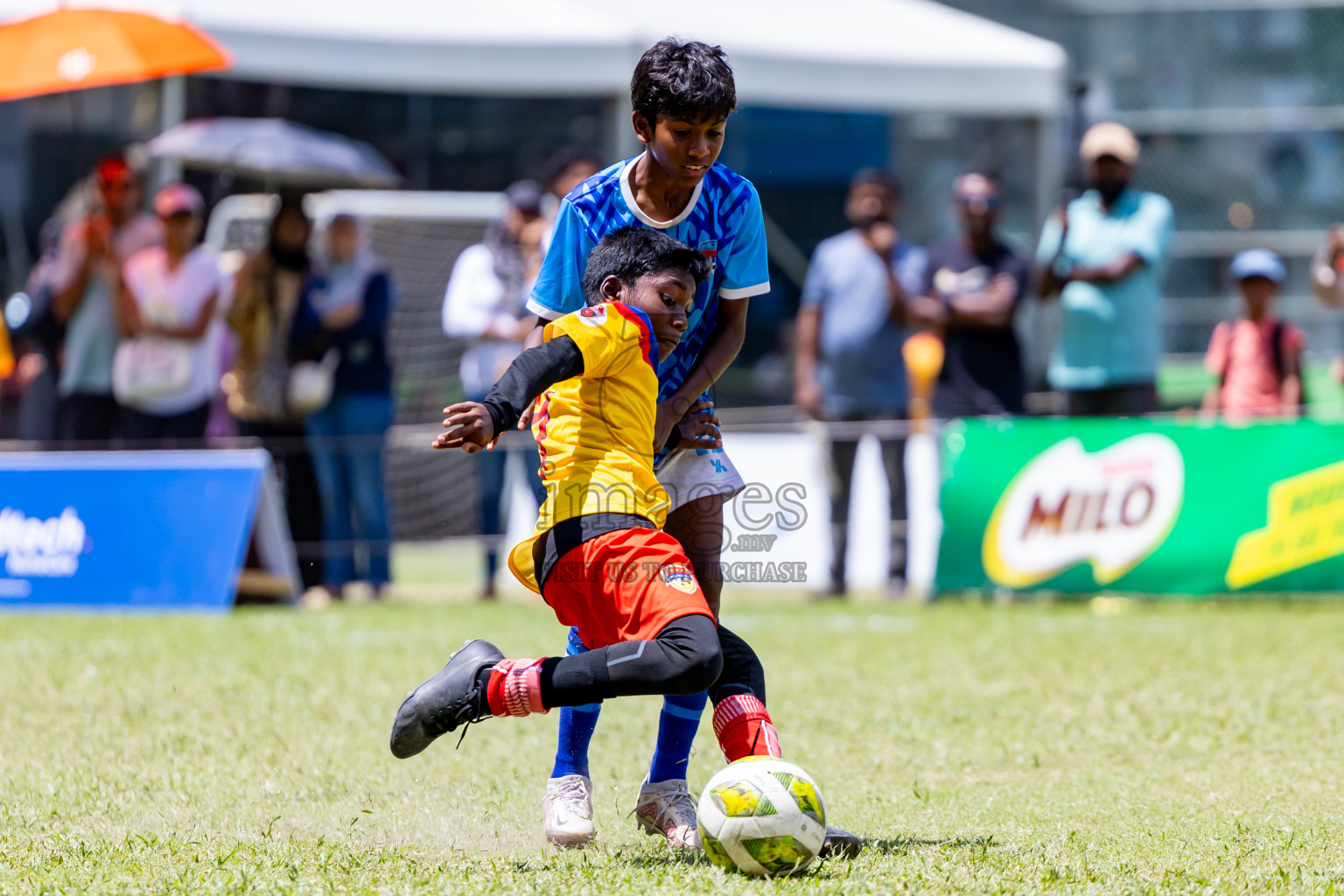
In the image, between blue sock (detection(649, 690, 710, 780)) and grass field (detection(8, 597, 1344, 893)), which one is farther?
blue sock (detection(649, 690, 710, 780))

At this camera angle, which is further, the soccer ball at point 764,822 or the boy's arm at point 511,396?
the soccer ball at point 764,822

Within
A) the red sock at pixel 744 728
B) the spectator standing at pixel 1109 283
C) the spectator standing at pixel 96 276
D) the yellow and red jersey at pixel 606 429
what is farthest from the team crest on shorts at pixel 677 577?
the spectator standing at pixel 96 276

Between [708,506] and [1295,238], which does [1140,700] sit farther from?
[1295,238]

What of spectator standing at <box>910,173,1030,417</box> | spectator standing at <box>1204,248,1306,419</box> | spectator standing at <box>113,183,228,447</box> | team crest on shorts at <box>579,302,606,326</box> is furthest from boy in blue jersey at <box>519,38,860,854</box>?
spectator standing at <box>1204,248,1306,419</box>

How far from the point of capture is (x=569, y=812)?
175 inches

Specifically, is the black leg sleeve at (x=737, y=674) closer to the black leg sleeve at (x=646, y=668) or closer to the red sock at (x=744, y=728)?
the red sock at (x=744, y=728)

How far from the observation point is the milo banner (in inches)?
415

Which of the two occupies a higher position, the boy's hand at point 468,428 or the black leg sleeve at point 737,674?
the boy's hand at point 468,428

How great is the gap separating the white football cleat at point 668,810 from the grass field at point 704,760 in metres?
0.08

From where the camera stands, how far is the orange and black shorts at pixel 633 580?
4.16 metres

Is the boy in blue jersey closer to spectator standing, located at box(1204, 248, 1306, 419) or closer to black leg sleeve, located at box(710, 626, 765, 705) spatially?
black leg sleeve, located at box(710, 626, 765, 705)

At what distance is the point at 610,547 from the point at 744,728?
0.59 metres

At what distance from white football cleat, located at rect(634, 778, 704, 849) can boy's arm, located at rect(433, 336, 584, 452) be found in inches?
46.3

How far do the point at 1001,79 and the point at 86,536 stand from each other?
834 cm
